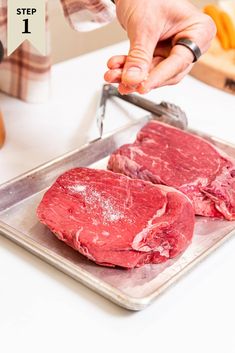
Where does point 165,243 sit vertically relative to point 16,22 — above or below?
below

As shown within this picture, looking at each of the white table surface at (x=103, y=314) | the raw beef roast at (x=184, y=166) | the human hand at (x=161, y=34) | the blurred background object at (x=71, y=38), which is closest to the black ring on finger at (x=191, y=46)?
the human hand at (x=161, y=34)

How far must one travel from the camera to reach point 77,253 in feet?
2.31

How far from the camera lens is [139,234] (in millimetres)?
686

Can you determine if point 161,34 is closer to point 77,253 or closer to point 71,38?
point 77,253

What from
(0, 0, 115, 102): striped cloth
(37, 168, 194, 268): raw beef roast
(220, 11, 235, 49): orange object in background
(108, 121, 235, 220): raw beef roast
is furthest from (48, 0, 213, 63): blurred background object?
(37, 168, 194, 268): raw beef roast

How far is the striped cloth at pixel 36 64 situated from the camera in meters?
1.12

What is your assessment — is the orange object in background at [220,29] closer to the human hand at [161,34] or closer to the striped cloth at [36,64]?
the striped cloth at [36,64]

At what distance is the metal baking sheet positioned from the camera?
640 mm

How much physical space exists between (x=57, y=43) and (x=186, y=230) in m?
1.05

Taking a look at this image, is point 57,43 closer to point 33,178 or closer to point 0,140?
point 0,140

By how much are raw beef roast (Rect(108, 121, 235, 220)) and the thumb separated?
0.15 meters

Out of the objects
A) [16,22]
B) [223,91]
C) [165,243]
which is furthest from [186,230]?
[223,91]

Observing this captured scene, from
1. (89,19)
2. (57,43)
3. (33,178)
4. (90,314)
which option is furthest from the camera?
(57,43)

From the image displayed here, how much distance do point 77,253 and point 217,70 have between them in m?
0.70
